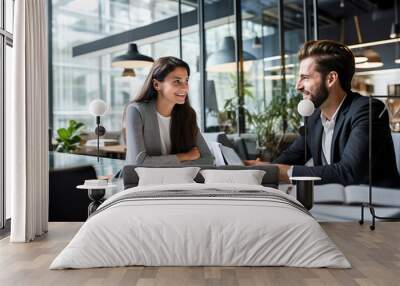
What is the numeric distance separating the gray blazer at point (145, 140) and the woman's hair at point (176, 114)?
0.11 metres

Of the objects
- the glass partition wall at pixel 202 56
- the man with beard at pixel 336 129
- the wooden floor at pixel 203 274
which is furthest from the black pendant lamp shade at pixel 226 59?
the wooden floor at pixel 203 274

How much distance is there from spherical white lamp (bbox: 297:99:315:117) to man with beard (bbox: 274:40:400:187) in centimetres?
6

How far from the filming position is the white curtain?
4.83m

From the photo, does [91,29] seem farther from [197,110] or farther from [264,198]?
[264,198]

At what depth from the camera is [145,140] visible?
Answer: 607 cm

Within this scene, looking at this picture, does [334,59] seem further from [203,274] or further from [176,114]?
[203,274]

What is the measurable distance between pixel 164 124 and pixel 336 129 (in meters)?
1.97

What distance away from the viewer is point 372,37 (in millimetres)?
6164

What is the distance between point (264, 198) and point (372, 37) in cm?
298

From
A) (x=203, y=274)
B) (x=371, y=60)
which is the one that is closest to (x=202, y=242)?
(x=203, y=274)

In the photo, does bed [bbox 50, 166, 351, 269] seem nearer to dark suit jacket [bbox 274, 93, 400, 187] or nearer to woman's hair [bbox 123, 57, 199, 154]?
dark suit jacket [bbox 274, 93, 400, 187]

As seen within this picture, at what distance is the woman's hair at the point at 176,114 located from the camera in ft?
20.2

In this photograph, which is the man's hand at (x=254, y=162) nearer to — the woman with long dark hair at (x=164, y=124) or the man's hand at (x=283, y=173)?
the man's hand at (x=283, y=173)

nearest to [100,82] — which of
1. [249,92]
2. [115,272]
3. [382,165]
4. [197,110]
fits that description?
[197,110]
